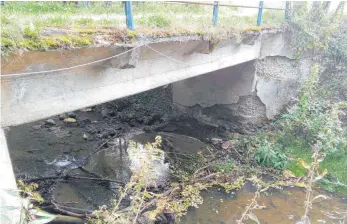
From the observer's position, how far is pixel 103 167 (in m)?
6.25

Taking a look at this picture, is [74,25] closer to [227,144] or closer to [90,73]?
[90,73]

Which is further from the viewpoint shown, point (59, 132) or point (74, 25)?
point (59, 132)

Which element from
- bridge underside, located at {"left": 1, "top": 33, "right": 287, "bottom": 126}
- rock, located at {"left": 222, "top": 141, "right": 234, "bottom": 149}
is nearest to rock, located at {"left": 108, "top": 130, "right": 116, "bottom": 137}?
rock, located at {"left": 222, "top": 141, "right": 234, "bottom": 149}

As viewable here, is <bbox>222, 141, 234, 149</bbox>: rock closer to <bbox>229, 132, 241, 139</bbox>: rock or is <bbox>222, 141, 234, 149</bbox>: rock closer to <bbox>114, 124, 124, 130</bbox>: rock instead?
<bbox>229, 132, 241, 139</bbox>: rock

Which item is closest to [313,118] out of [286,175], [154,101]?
[286,175]

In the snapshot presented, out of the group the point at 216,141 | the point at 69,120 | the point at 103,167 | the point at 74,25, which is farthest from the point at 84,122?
the point at 74,25

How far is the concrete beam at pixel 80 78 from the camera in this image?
8.81 ft

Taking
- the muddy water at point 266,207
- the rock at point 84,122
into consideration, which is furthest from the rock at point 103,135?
the muddy water at point 266,207

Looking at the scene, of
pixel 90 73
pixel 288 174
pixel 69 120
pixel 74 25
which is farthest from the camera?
pixel 69 120

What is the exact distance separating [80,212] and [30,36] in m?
2.79

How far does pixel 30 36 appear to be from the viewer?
2521 millimetres

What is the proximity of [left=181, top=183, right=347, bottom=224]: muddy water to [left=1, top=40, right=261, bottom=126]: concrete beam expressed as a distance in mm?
2482

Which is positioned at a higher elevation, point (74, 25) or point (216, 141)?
point (74, 25)

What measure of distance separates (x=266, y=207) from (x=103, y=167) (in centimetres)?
358
